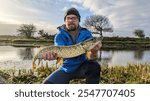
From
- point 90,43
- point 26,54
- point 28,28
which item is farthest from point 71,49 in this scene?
point 26,54

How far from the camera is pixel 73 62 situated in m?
3.86

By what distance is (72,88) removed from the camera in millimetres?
4047

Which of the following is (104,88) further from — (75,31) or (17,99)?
(17,99)

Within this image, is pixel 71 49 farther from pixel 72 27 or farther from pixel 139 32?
pixel 139 32

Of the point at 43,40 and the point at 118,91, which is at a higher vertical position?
the point at 43,40

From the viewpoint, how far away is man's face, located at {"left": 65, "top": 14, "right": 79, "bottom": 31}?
381 cm

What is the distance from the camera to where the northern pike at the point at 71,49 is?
11.6 ft

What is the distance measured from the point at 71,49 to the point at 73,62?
0.29 m

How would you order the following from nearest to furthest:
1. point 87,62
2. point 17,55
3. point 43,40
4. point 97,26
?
point 87,62 < point 97,26 < point 43,40 < point 17,55

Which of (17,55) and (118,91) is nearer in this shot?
(118,91)

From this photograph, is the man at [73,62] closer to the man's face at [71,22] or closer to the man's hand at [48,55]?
the man's face at [71,22]

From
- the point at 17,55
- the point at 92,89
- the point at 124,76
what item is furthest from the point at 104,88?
the point at 17,55

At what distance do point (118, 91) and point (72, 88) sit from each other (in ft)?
1.90

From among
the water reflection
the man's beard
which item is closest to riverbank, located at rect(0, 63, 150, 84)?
the man's beard
